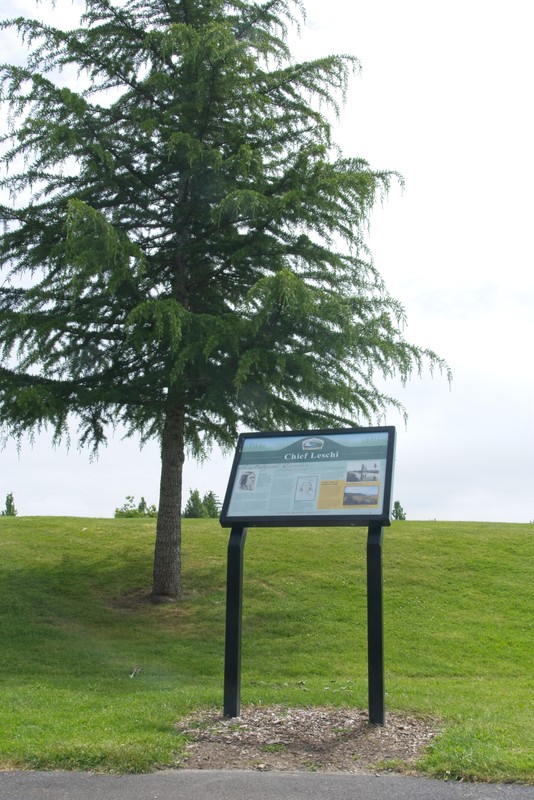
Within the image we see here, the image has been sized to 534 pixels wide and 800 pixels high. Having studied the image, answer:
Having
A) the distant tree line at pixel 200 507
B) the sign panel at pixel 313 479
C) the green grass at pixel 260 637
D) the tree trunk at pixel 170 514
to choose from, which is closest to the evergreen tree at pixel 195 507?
the distant tree line at pixel 200 507

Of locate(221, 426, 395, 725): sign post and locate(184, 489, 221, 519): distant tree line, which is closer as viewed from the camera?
locate(221, 426, 395, 725): sign post

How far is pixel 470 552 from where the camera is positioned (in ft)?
54.6

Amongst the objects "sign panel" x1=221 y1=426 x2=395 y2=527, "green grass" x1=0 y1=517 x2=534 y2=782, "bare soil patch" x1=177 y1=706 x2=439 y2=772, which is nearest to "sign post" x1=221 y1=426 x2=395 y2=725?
"sign panel" x1=221 y1=426 x2=395 y2=527

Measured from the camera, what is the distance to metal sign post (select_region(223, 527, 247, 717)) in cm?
755

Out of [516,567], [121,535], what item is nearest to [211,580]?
[121,535]

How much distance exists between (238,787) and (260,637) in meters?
6.59

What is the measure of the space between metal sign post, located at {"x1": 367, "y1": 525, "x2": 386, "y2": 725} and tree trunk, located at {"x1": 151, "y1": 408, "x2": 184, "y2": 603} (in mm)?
6650

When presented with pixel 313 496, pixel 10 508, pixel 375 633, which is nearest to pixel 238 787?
pixel 375 633

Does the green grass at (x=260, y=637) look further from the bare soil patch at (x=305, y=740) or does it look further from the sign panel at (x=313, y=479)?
the sign panel at (x=313, y=479)

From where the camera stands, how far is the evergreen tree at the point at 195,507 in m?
34.1

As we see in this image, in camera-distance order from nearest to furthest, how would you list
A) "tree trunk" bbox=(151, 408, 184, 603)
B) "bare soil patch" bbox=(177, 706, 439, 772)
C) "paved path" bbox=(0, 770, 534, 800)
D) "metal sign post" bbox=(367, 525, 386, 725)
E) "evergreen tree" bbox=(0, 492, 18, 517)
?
"paved path" bbox=(0, 770, 534, 800), "bare soil patch" bbox=(177, 706, 439, 772), "metal sign post" bbox=(367, 525, 386, 725), "tree trunk" bbox=(151, 408, 184, 603), "evergreen tree" bbox=(0, 492, 18, 517)

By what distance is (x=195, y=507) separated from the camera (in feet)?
114

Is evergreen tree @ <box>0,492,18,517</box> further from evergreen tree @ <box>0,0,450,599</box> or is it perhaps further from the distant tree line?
evergreen tree @ <box>0,0,450,599</box>

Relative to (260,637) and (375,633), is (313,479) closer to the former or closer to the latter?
(375,633)
